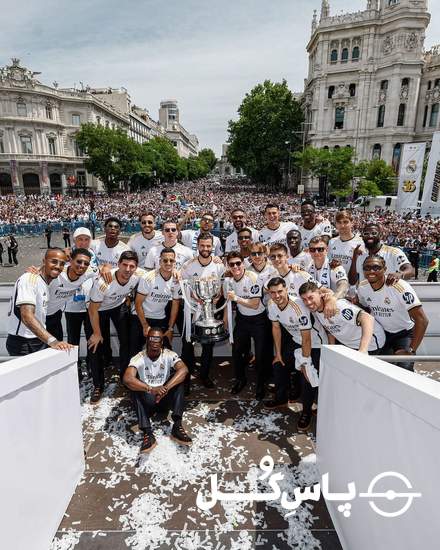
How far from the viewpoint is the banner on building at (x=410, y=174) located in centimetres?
2625

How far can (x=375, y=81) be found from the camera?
178 feet

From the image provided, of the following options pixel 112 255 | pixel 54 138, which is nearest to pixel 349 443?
pixel 112 255

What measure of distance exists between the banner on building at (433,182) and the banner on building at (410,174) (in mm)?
3652

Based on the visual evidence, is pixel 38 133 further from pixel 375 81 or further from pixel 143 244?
pixel 143 244

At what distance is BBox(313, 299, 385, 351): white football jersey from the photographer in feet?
12.5

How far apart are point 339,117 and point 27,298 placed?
63758 millimetres

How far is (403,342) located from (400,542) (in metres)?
2.58

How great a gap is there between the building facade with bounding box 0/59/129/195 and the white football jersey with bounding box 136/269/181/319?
65842 mm

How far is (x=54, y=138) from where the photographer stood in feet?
206

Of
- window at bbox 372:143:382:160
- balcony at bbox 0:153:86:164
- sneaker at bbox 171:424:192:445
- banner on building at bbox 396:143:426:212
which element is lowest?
sneaker at bbox 171:424:192:445

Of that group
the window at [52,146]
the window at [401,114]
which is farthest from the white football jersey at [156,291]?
the window at [52,146]

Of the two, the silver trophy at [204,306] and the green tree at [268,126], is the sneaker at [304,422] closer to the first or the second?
the silver trophy at [204,306]

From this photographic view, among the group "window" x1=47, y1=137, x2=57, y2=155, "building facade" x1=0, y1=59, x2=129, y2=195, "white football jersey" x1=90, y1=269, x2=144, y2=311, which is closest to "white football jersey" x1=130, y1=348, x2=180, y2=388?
"white football jersey" x1=90, y1=269, x2=144, y2=311

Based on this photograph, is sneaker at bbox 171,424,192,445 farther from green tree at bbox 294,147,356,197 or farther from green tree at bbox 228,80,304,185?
green tree at bbox 228,80,304,185
